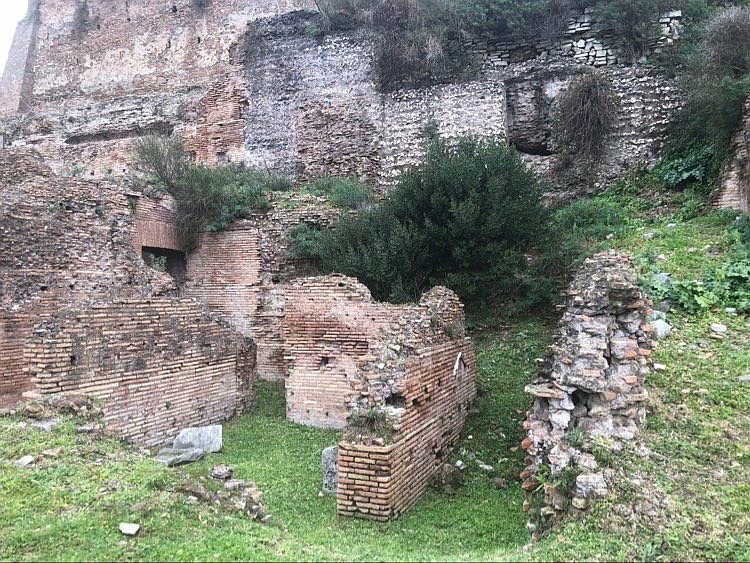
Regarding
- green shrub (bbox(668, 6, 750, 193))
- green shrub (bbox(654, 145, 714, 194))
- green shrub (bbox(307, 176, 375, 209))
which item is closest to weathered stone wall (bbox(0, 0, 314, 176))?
green shrub (bbox(307, 176, 375, 209))

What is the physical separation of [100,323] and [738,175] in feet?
33.4

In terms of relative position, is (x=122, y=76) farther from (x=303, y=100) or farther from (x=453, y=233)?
(x=453, y=233)

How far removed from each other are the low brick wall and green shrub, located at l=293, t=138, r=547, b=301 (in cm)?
267

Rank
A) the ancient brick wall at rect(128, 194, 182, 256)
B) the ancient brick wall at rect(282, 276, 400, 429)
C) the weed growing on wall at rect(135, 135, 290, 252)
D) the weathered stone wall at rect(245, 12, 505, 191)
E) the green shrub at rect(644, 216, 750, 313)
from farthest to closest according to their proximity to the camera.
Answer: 1. the weathered stone wall at rect(245, 12, 505, 191)
2. the weed growing on wall at rect(135, 135, 290, 252)
3. the ancient brick wall at rect(128, 194, 182, 256)
4. the ancient brick wall at rect(282, 276, 400, 429)
5. the green shrub at rect(644, 216, 750, 313)

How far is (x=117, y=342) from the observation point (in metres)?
7.26

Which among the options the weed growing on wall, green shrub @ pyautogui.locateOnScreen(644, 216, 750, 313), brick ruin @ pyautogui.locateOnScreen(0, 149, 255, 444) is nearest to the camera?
brick ruin @ pyautogui.locateOnScreen(0, 149, 255, 444)

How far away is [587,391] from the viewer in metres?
4.87

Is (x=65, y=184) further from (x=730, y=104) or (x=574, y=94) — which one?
(x=730, y=104)

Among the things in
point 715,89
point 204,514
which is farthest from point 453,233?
point 204,514

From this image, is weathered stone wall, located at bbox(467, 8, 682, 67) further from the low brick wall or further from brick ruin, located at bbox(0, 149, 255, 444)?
the low brick wall

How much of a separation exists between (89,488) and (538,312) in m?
7.26

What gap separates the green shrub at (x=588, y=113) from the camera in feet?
42.6

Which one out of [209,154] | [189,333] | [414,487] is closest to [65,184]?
[189,333]

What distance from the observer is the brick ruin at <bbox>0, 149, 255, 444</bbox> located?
690 centimetres
